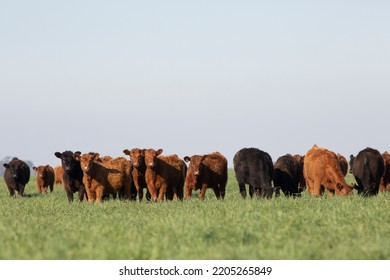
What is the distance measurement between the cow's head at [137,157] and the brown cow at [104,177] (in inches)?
10.3

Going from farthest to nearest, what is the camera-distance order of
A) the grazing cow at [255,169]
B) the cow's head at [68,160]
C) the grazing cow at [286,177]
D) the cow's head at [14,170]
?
1. the cow's head at [14,170]
2. the grazing cow at [286,177]
3. the cow's head at [68,160]
4. the grazing cow at [255,169]

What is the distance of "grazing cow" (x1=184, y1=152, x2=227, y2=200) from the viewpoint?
2061 centimetres

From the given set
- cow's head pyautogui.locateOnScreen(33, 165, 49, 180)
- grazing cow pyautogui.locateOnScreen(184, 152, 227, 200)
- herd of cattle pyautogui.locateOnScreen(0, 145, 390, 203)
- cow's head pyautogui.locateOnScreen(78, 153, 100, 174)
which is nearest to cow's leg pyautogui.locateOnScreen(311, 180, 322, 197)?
herd of cattle pyautogui.locateOnScreen(0, 145, 390, 203)

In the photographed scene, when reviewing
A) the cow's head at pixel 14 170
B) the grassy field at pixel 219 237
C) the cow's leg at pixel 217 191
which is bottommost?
the grassy field at pixel 219 237

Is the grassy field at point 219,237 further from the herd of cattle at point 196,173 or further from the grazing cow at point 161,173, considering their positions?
the grazing cow at point 161,173

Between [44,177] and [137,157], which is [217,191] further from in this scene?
[44,177]

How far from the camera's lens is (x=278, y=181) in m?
22.0

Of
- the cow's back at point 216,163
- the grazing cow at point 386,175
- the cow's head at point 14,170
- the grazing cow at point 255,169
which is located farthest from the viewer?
the cow's head at point 14,170

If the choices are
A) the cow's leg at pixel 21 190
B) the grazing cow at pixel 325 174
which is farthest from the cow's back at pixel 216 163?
the cow's leg at pixel 21 190

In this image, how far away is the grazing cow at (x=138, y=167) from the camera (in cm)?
1969

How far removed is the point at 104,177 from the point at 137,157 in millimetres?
1258

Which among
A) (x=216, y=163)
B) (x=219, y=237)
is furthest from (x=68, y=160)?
(x=219, y=237)
